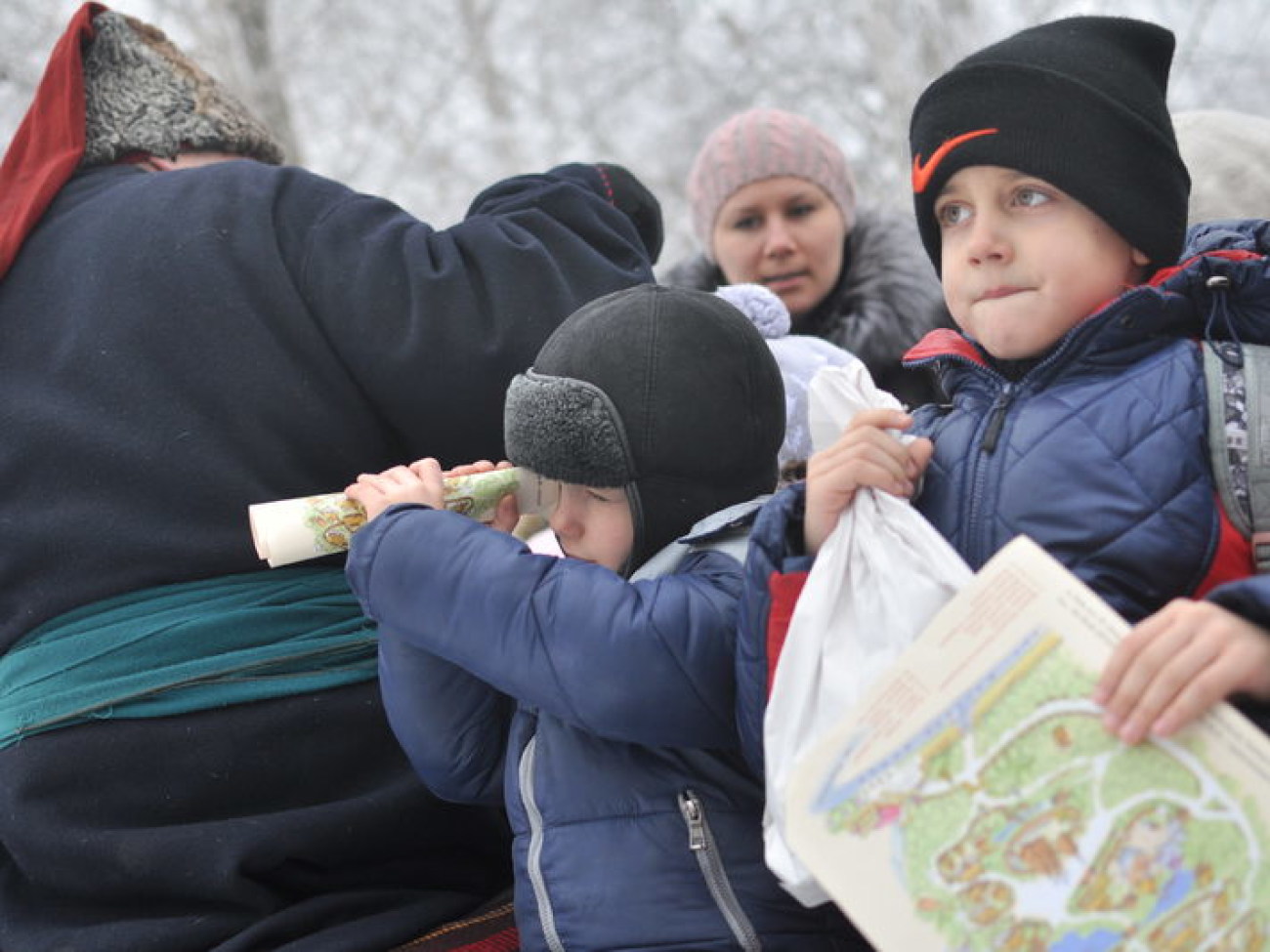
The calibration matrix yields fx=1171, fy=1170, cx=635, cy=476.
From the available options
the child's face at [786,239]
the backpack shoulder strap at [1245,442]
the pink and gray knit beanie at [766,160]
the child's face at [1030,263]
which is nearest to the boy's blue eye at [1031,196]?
the child's face at [1030,263]

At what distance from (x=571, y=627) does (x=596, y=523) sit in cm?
30

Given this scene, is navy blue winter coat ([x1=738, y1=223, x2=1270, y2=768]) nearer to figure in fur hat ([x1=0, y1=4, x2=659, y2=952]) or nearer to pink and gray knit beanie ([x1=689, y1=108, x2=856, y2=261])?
figure in fur hat ([x1=0, y1=4, x2=659, y2=952])

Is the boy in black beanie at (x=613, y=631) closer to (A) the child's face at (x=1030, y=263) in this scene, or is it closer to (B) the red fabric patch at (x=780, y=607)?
(B) the red fabric patch at (x=780, y=607)

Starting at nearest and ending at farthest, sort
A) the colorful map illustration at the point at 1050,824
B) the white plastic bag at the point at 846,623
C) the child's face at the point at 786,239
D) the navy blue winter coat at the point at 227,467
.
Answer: the colorful map illustration at the point at 1050,824
the white plastic bag at the point at 846,623
the navy blue winter coat at the point at 227,467
the child's face at the point at 786,239

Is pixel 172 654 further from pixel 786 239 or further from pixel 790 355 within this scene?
pixel 786 239

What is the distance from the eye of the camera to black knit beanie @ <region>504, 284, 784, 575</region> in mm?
1681

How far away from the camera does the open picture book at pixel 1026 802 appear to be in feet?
3.63

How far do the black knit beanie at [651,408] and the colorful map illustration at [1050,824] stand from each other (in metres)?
0.58

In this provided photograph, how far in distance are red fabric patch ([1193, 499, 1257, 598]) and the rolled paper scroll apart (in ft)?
3.04

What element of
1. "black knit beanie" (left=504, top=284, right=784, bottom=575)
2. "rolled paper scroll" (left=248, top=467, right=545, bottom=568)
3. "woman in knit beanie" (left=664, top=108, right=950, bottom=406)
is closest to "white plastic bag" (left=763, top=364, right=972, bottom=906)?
"black knit beanie" (left=504, top=284, right=784, bottom=575)

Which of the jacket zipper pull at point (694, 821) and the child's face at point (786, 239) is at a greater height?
the child's face at point (786, 239)

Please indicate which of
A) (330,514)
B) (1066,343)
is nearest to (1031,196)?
(1066,343)

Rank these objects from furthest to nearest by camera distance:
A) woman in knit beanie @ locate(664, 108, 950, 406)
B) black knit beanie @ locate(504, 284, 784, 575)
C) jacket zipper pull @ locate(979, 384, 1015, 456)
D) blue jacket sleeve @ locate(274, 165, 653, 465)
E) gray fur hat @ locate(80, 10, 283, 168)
Answer: woman in knit beanie @ locate(664, 108, 950, 406) → gray fur hat @ locate(80, 10, 283, 168) → blue jacket sleeve @ locate(274, 165, 653, 465) → black knit beanie @ locate(504, 284, 784, 575) → jacket zipper pull @ locate(979, 384, 1015, 456)

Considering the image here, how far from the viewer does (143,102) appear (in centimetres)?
233
